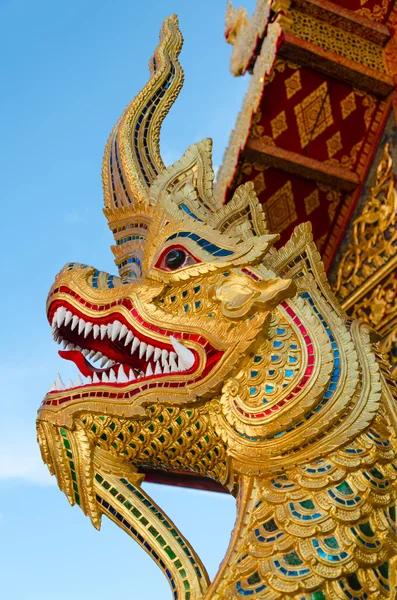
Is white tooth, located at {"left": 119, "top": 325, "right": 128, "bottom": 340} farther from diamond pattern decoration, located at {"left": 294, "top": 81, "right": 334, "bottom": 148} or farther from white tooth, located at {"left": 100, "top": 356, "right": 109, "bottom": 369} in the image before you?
diamond pattern decoration, located at {"left": 294, "top": 81, "right": 334, "bottom": 148}

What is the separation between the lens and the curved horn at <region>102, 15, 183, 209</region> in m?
3.08

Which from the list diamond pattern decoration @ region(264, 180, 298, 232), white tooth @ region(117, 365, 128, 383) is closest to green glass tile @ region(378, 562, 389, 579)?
white tooth @ region(117, 365, 128, 383)

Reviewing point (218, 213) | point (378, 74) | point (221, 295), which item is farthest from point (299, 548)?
point (378, 74)

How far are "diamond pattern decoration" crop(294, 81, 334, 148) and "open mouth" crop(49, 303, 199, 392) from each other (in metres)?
2.14

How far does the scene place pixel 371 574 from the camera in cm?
205

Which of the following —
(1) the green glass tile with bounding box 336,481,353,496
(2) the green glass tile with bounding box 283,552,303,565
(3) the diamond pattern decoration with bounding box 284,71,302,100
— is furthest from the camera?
(3) the diamond pattern decoration with bounding box 284,71,302,100

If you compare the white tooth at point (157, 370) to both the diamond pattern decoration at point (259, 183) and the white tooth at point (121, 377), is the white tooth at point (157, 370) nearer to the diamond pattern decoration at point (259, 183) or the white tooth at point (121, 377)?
the white tooth at point (121, 377)

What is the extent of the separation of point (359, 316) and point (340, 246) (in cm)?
57

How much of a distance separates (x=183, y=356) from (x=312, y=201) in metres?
2.37

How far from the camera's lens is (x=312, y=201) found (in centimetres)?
459

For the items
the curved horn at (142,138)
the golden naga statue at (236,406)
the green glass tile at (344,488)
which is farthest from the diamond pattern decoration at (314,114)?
the green glass tile at (344,488)

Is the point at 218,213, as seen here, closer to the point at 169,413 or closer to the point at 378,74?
the point at 169,413

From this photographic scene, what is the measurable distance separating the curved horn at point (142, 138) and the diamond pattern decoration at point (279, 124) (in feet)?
2.81

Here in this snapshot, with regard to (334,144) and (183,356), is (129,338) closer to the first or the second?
(183,356)
